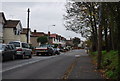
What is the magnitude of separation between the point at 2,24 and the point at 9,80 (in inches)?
1808

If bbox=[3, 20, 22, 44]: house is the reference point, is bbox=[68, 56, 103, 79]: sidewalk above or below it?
below

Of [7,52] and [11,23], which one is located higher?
[11,23]

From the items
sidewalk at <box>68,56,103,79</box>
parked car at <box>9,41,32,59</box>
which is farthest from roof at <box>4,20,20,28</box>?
sidewalk at <box>68,56,103,79</box>

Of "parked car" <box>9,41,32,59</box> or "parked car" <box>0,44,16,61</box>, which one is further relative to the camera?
"parked car" <box>9,41,32,59</box>

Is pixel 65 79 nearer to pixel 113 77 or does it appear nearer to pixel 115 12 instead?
pixel 113 77

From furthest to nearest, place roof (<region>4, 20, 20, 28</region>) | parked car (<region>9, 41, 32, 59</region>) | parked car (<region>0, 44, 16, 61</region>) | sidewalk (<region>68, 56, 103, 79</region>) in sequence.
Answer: roof (<region>4, 20, 20, 28</region>)
parked car (<region>9, 41, 32, 59</region>)
parked car (<region>0, 44, 16, 61</region>)
sidewalk (<region>68, 56, 103, 79</region>)

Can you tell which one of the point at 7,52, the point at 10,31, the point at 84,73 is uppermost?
the point at 10,31

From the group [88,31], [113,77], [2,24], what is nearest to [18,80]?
[113,77]

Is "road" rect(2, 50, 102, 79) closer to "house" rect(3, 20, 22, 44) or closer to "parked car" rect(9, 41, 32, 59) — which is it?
"parked car" rect(9, 41, 32, 59)

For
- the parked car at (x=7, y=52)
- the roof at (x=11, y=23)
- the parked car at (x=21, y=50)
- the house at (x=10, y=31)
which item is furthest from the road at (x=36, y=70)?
the roof at (x=11, y=23)

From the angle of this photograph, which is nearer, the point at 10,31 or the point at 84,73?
the point at 84,73

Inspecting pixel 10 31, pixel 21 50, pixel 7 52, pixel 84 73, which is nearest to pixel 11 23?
pixel 10 31

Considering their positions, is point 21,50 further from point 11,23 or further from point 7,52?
point 11,23

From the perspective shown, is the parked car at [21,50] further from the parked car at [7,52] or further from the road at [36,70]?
the road at [36,70]
